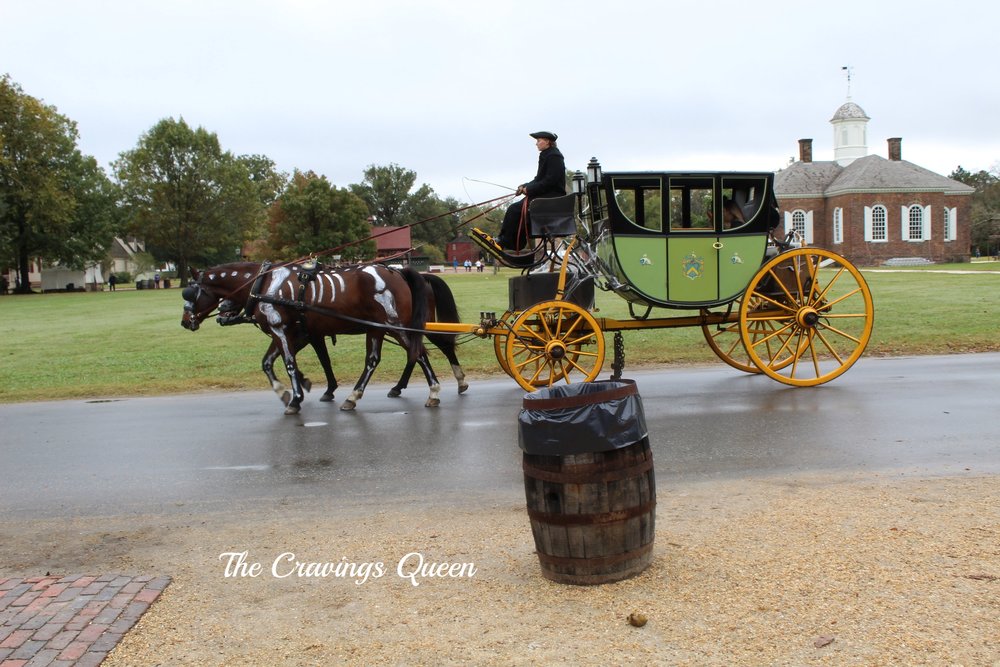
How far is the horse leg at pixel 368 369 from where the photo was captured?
1016cm

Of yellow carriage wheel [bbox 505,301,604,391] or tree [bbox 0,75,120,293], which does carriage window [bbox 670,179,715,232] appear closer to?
yellow carriage wheel [bbox 505,301,604,391]

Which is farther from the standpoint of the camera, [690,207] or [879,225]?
[879,225]

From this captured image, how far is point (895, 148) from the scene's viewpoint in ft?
213

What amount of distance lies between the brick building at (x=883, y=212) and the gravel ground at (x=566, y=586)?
57.8 m

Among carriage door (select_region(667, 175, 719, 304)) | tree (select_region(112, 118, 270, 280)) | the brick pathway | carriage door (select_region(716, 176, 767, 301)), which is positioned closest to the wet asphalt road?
carriage door (select_region(667, 175, 719, 304))

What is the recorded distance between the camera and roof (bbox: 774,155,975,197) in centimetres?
5938

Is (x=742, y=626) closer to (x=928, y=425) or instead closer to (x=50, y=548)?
(x=50, y=548)

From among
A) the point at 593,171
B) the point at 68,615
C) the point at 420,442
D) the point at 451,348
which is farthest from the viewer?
the point at 451,348

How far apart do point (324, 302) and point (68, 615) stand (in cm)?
633

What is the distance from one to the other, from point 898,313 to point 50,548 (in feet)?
57.8

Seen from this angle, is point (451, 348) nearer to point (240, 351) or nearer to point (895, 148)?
point (240, 351)

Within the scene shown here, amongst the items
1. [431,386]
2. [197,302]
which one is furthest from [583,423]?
[197,302]

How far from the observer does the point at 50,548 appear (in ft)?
18.1

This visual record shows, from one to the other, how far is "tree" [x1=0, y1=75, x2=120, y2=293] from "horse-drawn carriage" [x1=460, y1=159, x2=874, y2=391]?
56.4 meters
